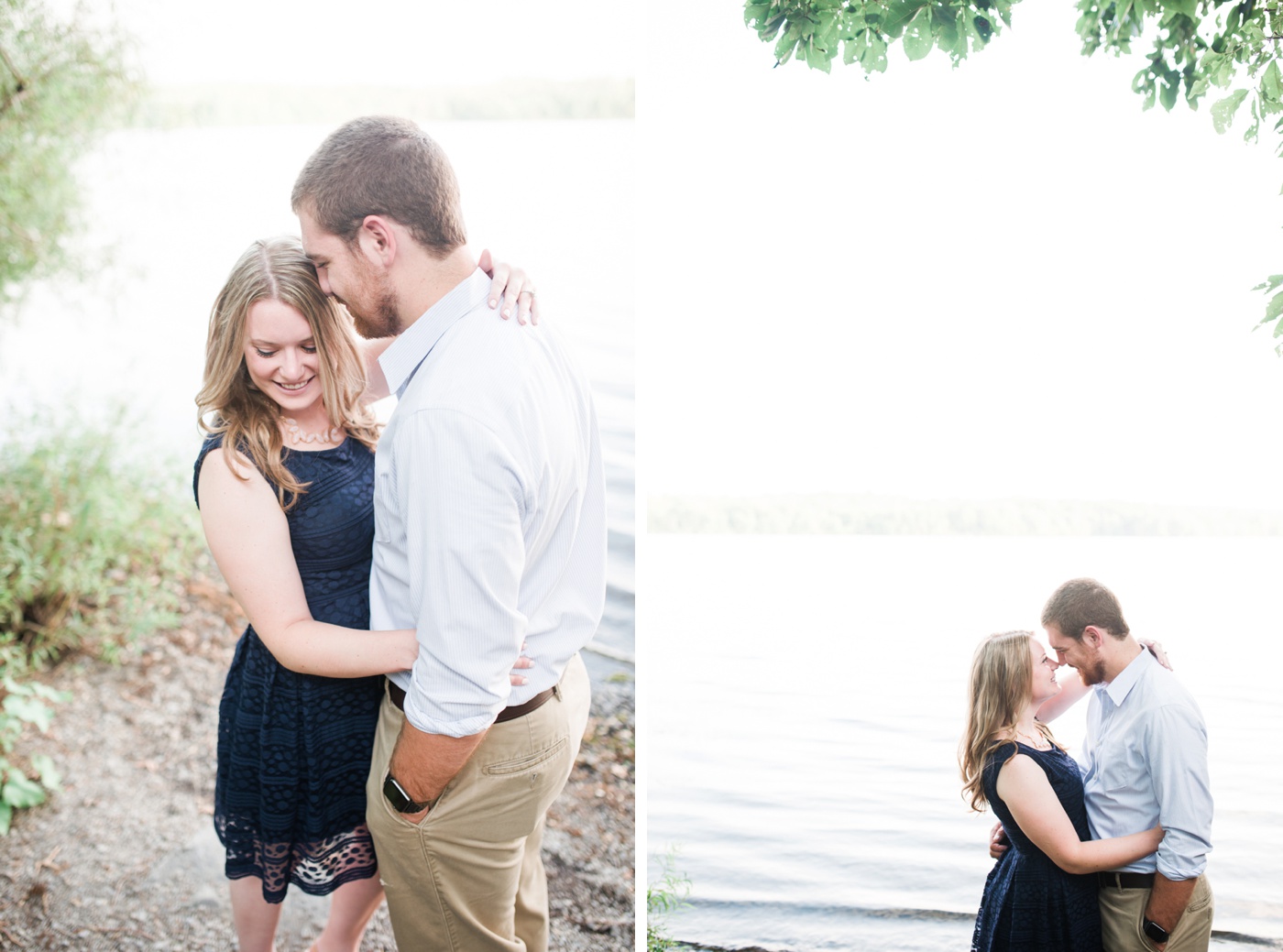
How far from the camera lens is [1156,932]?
166 centimetres

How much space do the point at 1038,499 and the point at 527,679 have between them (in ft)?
3.82

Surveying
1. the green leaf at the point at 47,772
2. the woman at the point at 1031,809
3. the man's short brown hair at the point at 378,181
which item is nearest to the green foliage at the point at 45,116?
the green leaf at the point at 47,772

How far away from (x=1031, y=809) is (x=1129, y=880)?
0.22 m

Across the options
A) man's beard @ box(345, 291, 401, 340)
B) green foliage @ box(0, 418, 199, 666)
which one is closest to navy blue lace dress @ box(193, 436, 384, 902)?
man's beard @ box(345, 291, 401, 340)

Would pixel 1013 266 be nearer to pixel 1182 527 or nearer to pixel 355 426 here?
pixel 1182 527

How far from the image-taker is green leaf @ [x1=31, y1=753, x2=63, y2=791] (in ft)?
9.11

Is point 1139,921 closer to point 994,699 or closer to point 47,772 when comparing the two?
point 994,699

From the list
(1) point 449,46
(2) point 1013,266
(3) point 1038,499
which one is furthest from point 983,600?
(1) point 449,46

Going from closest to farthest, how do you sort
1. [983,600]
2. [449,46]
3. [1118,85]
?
1. [1118,85]
2. [983,600]
3. [449,46]

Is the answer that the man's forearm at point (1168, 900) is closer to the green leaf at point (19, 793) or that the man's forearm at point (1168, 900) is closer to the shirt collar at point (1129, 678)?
the shirt collar at point (1129, 678)

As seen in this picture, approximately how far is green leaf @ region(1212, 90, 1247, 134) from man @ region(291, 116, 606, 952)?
1.36 metres

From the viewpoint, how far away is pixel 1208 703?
6.09 ft

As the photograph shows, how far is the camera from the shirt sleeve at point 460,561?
1.18m

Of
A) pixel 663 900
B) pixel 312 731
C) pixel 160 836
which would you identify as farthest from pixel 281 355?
pixel 160 836
